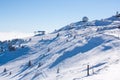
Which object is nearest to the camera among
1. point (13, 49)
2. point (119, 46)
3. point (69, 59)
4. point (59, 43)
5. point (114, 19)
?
point (119, 46)

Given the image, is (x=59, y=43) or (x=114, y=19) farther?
(x=114, y=19)

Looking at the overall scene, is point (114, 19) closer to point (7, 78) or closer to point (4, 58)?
point (4, 58)

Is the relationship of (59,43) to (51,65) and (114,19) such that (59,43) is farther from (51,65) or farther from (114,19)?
(114,19)

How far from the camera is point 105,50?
223 ft

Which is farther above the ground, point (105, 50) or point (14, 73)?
point (105, 50)

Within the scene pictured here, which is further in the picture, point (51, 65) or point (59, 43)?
point (59, 43)

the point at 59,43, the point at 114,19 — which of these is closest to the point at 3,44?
the point at 59,43

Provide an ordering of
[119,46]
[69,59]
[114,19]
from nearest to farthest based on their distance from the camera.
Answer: [119,46] < [69,59] < [114,19]

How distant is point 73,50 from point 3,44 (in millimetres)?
69058

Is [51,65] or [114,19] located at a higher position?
[114,19]

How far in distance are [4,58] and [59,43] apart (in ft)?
79.1

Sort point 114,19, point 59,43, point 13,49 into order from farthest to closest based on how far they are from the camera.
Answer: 1. point 114,19
2. point 13,49
3. point 59,43

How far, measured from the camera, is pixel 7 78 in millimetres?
76125

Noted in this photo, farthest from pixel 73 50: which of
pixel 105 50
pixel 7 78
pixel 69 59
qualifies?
pixel 7 78
